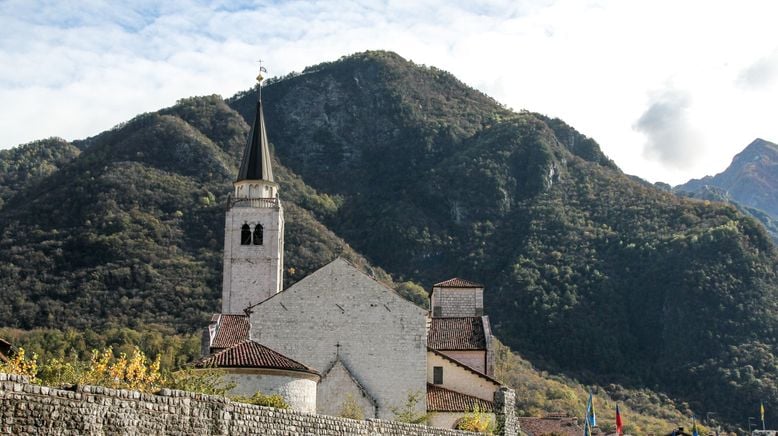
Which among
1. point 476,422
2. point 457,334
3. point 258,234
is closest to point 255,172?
point 258,234

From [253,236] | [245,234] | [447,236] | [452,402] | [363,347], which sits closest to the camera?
[452,402]

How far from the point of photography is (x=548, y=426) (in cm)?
6681

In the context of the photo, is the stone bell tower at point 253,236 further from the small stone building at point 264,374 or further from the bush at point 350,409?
the small stone building at point 264,374

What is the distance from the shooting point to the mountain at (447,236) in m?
102

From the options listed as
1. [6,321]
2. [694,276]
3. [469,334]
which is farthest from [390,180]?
[469,334]

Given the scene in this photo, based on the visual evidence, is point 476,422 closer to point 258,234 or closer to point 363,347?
point 363,347

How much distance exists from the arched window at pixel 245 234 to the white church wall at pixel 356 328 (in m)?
23.4

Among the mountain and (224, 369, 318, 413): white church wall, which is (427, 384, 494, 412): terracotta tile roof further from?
the mountain

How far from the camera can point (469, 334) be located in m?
55.3

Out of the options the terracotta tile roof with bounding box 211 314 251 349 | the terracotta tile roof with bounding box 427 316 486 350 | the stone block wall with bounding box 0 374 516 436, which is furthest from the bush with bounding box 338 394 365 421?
the stone block wall with bounding box 0 374 516 436

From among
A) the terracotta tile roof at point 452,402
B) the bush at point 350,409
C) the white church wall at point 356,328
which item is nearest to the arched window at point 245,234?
the white church wall at point 356,328

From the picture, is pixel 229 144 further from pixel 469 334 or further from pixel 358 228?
pixel 469 334

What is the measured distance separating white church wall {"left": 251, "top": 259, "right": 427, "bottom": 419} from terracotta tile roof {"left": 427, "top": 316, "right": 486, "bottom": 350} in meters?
5.82

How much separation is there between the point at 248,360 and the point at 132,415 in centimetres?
1593
